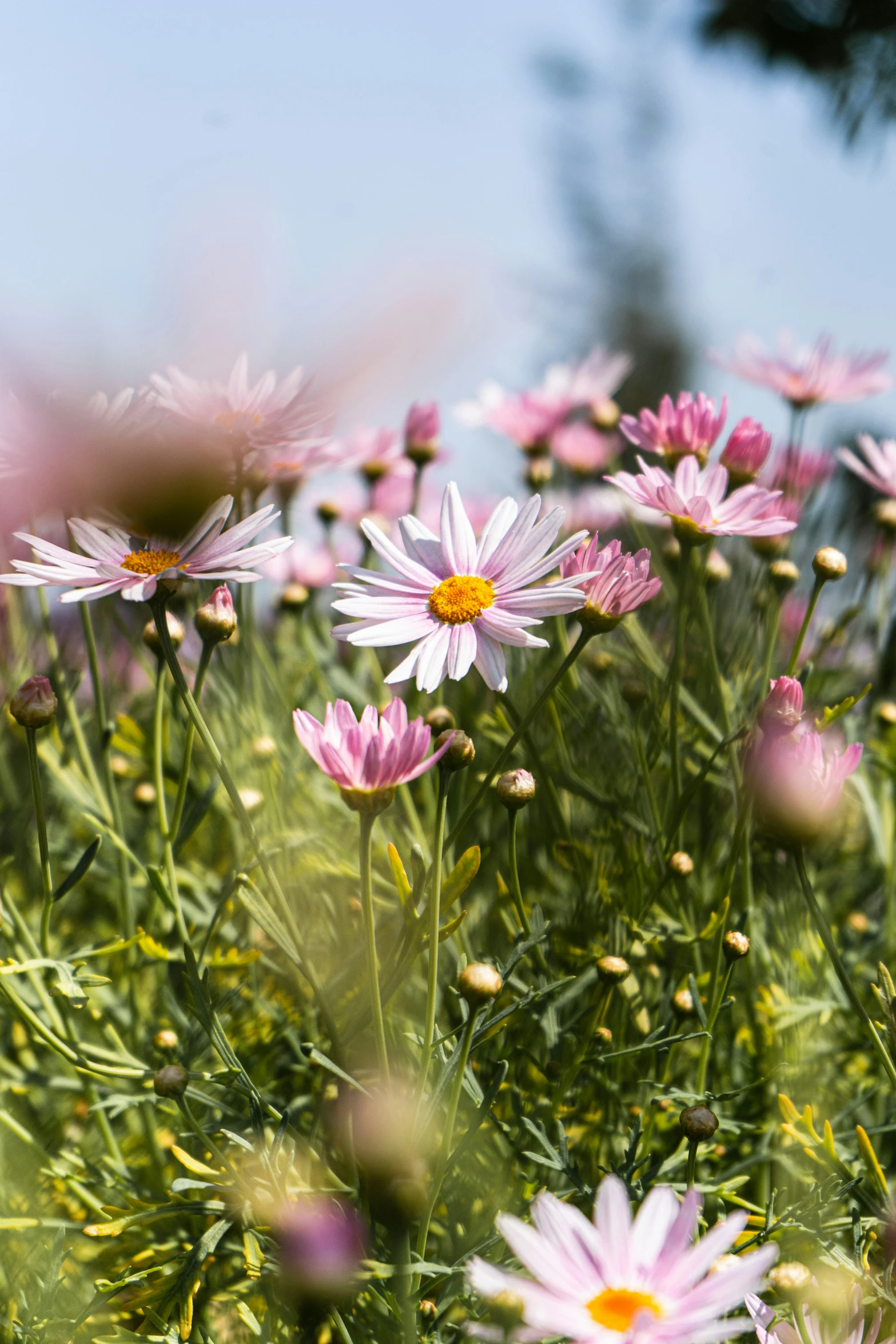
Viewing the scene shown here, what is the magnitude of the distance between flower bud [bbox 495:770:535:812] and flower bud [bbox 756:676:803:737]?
0.30 ft

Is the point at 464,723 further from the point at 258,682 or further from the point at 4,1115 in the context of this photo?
the point at 4,1115

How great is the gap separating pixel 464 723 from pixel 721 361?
0.34 metres

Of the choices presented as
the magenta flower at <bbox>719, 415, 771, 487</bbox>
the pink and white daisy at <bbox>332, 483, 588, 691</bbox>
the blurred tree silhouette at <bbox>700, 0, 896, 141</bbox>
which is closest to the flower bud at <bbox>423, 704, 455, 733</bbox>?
the pink and white daisy at <bbox>332, 483, 588, 691</bbox>

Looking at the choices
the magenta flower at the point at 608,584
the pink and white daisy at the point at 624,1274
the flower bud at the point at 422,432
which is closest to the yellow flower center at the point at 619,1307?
the pink and white daisy at the point at 624,1274

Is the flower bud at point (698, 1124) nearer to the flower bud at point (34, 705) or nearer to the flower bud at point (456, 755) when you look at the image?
the flower bud at point (456, 755)

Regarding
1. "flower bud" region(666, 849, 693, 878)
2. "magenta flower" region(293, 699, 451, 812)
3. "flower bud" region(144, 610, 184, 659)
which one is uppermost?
"magenta flower" region(293, 699, 451, 812)

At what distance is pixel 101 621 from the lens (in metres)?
0.73

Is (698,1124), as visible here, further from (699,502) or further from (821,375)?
(821,375)

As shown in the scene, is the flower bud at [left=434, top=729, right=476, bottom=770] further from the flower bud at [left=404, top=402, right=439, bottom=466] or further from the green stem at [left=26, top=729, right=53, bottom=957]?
the flower bud at [left=404, top=402, right=439, bottom=466]

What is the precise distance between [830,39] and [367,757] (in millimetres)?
1753

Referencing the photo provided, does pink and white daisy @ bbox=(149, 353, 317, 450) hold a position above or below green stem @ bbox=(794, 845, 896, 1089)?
above

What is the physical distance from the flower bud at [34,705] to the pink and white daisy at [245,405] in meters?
0.15

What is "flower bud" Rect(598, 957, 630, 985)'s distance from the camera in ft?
1.45

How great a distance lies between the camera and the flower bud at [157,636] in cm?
50
